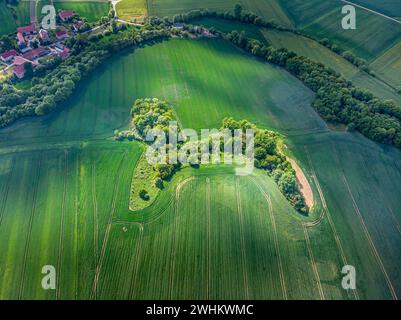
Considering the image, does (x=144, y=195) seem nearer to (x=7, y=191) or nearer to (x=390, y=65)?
(x=7, y=191)

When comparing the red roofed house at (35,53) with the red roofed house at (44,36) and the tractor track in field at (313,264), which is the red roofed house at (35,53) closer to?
the red roofed house at (44,36)

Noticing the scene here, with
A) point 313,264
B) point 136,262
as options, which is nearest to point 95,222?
point 136,262

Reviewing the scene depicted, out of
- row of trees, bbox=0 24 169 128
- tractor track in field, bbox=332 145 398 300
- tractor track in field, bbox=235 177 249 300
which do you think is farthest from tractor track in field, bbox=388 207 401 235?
row of trees, bbox=0 24 169 128

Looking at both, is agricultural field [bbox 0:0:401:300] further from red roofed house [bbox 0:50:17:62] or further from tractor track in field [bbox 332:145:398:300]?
red roofed house [bbox 0:50:17:62]

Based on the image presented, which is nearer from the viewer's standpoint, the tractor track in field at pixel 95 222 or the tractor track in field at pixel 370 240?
the tractor track in field at pixel 370 240

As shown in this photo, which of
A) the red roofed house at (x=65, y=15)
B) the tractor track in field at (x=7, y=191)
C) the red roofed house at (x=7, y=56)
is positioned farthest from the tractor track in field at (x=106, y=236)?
the red roofed house at (x=65, y=15)

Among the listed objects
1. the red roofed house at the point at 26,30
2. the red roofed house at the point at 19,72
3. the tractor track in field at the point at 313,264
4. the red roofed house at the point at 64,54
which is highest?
the red roofed house at the point at 26,30

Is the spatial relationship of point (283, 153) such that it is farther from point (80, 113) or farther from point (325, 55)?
point (80, 113)

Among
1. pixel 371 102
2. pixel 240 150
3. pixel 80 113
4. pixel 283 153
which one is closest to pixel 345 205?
pixel 283 153
